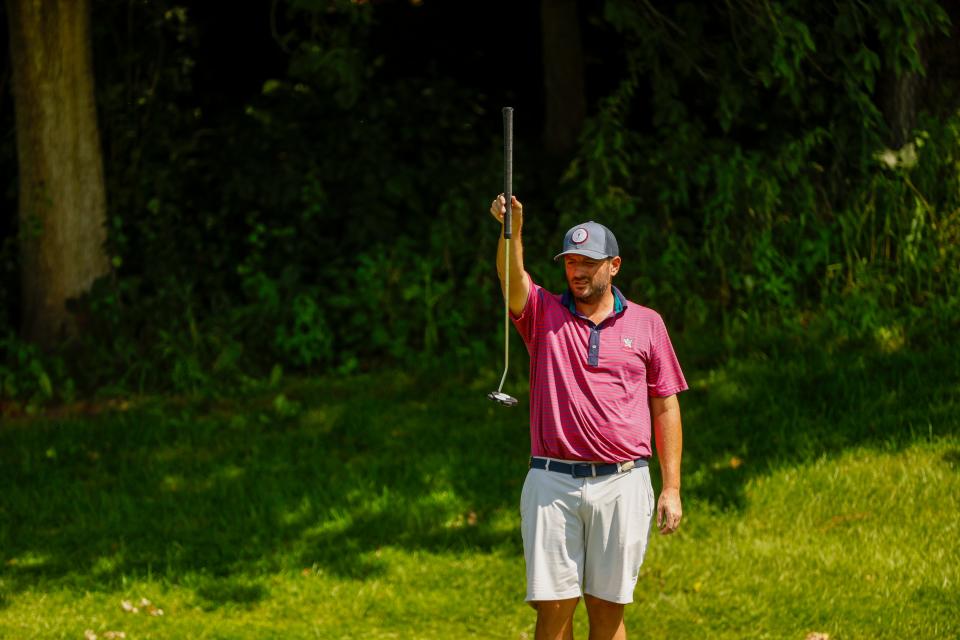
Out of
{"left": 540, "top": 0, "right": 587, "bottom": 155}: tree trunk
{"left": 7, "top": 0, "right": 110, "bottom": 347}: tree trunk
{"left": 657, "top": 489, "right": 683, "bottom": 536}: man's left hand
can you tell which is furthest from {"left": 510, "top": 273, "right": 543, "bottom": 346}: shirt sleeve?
{"left": 540, "top": 0, "right": 587, "bottom": 155}: tree trunk

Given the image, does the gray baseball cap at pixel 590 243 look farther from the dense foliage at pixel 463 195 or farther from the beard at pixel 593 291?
the dense foliage at pixel 463 195

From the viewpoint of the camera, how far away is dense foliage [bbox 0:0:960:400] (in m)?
10.2

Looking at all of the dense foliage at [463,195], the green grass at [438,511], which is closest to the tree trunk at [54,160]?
the dense foliage at [463,195]

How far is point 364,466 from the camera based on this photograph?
875 cm

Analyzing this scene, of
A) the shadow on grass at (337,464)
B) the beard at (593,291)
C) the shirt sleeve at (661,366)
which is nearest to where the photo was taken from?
the beard at (593,291)

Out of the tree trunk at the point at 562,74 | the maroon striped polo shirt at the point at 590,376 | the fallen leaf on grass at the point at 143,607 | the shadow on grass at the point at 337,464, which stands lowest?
the fallen leaf on grass at the point at 143,607

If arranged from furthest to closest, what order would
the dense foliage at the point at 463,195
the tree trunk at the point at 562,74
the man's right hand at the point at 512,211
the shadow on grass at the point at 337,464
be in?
the tree trunk at the point at 562,74, the dense foliage at the point at 463,195, the shadow on grass at the point at 337,464, the man's right hand at the point at 512,211

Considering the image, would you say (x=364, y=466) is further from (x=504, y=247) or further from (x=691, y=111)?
(x=691, y=111)

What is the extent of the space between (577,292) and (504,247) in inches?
12.2

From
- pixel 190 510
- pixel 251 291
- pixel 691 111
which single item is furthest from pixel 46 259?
pixel 691 111

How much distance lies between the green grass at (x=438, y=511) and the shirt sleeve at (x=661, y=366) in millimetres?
1867

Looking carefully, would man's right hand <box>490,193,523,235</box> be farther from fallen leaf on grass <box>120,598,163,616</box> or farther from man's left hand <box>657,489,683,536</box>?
fallen leaf on grass <box>120,598,163,616</box>

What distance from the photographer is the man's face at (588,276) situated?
16.3 feet

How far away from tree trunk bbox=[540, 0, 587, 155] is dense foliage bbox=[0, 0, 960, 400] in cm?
51
